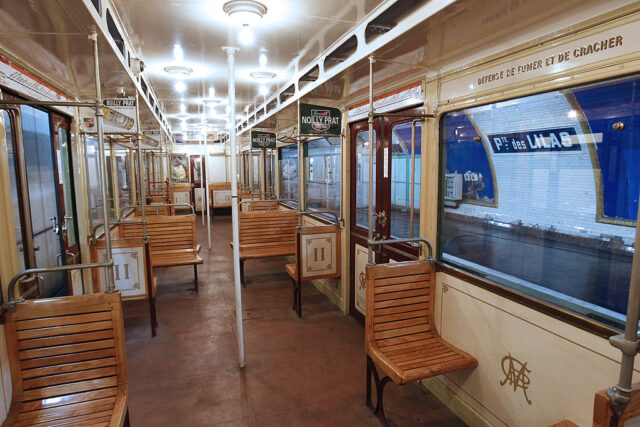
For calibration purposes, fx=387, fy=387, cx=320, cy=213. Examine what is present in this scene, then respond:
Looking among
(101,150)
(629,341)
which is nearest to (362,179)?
(101,150)

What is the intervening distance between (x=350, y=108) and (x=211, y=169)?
1342cm

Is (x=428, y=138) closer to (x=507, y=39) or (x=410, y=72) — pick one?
(x=410, y=72)

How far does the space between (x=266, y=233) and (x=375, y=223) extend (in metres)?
2.49

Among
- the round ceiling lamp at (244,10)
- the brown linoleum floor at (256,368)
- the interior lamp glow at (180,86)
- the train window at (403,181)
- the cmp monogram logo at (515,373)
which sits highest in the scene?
the interior lamp glow at (180,86)

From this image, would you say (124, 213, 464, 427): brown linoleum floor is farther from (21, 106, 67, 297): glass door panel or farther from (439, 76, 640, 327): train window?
(439, 76, 640, 327): train window

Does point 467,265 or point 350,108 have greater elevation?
point 350,108

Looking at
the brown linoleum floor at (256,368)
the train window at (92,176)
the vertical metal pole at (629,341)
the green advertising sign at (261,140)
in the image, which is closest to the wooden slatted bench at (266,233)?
the brown linoleum floor at (256,368)

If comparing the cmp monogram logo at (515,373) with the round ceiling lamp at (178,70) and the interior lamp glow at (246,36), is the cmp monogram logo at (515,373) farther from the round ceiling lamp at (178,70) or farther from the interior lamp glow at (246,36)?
the round ceiling lamp at (178,70)

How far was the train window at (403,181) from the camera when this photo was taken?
362 centimetres

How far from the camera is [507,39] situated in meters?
2.39

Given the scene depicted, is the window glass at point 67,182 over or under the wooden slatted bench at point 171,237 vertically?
over

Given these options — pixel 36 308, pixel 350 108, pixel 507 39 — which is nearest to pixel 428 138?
pixel 507 39

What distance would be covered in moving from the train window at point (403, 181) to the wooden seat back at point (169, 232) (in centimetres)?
323

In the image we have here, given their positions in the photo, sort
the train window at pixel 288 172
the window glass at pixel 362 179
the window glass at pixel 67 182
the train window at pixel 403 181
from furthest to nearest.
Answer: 1. the train window at pixel 288 172
2. the window glass at pixel 362 179
3. the window glass at pixel 67 182
4. the train window at pixel 403 181
